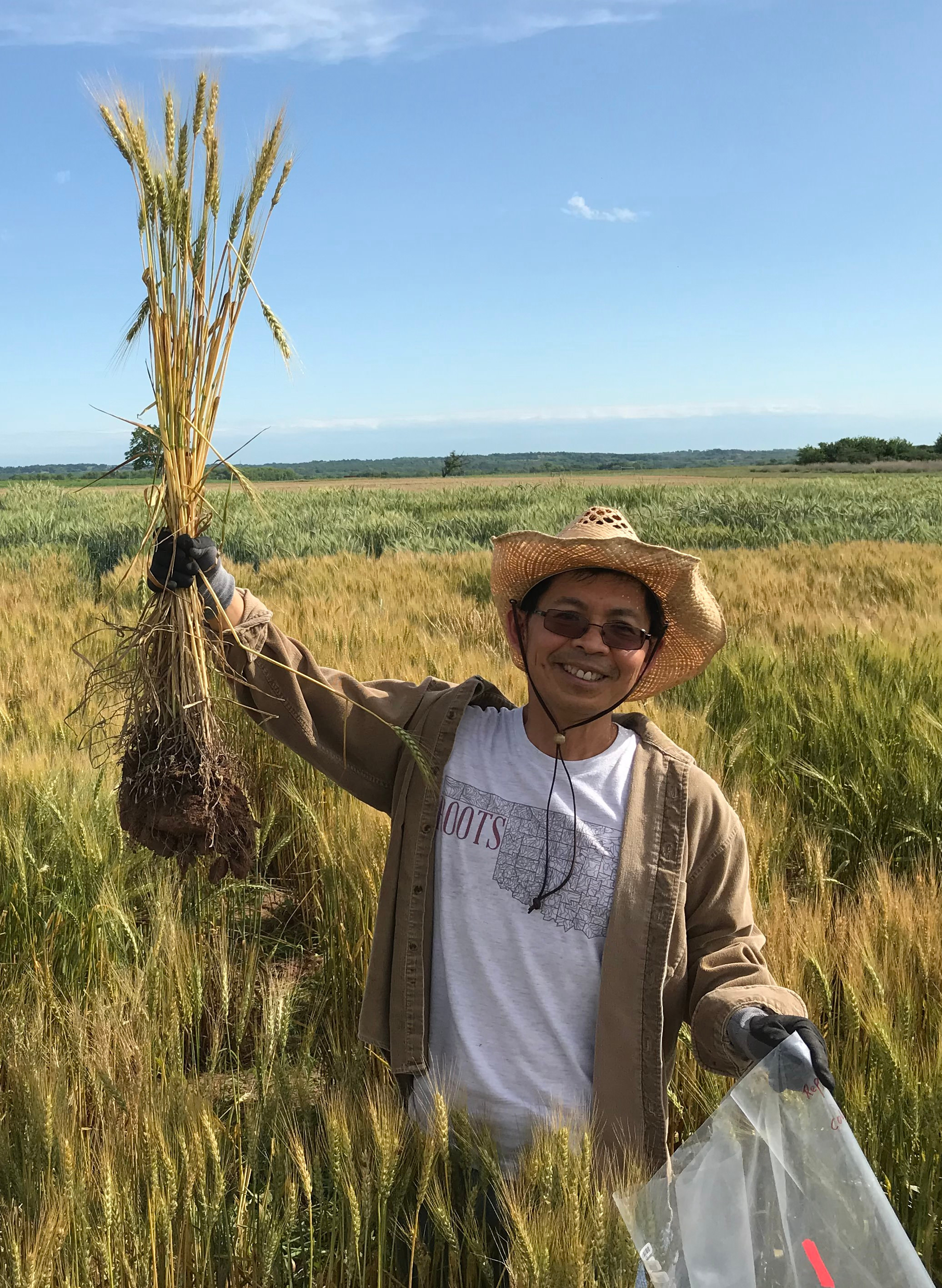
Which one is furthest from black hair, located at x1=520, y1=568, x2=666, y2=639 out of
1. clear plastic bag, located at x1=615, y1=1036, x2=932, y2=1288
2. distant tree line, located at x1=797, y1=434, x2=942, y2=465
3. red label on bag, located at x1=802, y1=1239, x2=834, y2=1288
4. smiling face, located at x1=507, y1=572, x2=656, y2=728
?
distant tree line, located at x1=797, y1=434, x2=942, y2=465

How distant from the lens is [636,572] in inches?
64.0

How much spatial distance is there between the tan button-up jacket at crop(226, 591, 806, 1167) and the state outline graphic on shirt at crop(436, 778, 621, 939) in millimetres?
36

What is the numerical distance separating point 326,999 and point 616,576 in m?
1.28

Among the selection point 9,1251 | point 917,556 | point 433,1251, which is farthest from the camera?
point 917,556

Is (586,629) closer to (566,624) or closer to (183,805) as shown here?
(566,624)

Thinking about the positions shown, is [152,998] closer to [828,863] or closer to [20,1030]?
[20,1030]

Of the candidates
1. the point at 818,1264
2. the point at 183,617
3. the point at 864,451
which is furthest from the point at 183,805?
the point at 864,451

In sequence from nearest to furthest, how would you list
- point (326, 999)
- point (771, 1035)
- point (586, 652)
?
point (771, 1035), point (586, 652), point (326, 999)

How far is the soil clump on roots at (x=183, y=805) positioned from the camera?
57.5 inches

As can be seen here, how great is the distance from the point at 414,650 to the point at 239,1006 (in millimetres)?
2340

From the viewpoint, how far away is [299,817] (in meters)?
2.86

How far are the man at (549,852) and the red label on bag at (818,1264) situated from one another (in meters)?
0.33

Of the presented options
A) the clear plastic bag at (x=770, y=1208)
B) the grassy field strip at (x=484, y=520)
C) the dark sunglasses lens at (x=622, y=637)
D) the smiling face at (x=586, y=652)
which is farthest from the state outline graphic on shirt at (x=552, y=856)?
the grassy field strip at (x=484, y=520)

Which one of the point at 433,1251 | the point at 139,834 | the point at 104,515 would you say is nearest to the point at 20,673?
the point at 139,834
